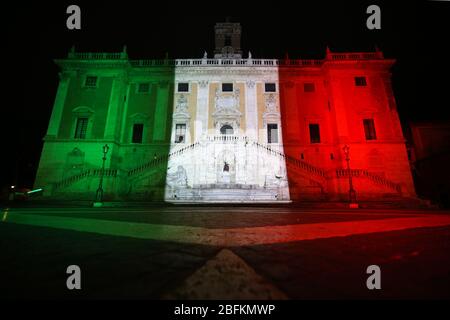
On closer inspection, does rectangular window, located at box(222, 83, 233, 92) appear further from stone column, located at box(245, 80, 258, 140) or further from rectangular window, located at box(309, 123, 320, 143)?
rectangular window, located at box(309, 123, 320, 143)

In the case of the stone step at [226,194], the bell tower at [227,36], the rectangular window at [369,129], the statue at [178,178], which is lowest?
the stone step at [226,194]

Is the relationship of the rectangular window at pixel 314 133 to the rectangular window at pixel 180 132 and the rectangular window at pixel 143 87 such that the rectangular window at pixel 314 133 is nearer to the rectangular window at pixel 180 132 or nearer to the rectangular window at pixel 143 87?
the rectangular window at pixel 180 132

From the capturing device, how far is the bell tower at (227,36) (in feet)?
99.3

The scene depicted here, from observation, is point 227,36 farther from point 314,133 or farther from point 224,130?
point 314,133

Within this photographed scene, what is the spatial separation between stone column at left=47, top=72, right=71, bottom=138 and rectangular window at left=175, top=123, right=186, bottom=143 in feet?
38.6

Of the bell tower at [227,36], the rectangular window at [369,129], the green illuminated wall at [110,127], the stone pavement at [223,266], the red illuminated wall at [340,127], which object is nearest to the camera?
the stone pavement at [223,266]

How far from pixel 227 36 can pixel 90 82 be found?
1938cm

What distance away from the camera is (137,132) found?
23.4 meters

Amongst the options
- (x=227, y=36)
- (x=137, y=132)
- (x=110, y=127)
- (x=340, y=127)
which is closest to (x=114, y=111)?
(x=110, y=127)

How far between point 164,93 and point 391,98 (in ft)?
80.1

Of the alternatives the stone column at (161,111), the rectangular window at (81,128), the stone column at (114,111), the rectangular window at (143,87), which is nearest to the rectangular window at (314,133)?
the stone column at (161,111)

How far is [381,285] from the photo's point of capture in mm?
1411

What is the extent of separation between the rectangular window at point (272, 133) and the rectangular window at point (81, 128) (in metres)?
19.3

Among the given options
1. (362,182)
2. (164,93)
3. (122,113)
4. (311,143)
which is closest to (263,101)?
(311,143)
